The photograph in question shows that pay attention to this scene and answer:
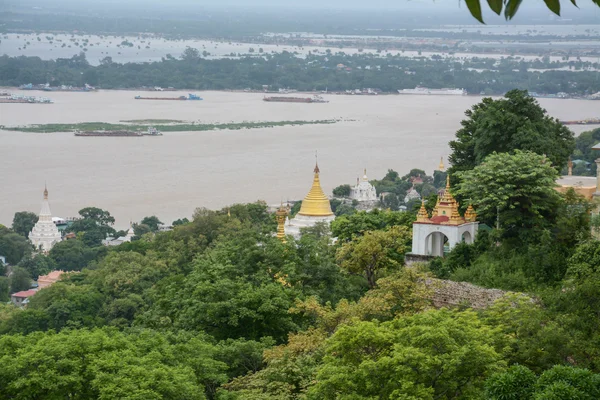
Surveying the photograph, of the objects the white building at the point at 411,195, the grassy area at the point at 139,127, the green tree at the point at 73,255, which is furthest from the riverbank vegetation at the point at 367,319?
the grassy area at the point at 139,127

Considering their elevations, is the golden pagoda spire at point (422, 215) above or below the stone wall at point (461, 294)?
below

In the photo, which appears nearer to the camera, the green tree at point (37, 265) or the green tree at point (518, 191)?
the green tree at point (518, 191)

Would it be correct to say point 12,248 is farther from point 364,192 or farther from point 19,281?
point 364,192

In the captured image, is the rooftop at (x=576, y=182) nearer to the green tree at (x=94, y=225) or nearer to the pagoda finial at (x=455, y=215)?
the pagoda finial at (x=455, y=215)

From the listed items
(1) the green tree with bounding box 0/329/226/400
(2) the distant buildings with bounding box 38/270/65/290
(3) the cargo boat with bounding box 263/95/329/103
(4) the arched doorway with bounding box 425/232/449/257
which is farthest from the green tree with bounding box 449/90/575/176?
(3) the cargo boat with bounding box 263/95/329/103

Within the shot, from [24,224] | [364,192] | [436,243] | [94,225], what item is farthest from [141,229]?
[436,243]

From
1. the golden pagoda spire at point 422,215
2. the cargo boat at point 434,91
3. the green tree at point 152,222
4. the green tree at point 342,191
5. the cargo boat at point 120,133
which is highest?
the golden pagoda spire at point 422,215

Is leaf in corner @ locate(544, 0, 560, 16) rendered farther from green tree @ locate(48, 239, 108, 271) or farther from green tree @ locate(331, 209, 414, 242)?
green tree @ locate(48, 239, 108, 271)
